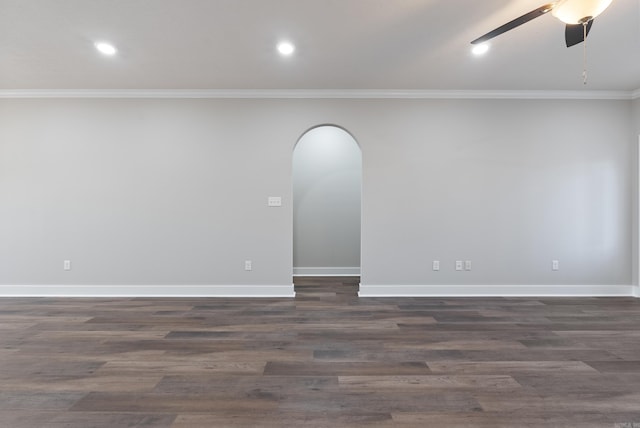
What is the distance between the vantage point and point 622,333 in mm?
3094

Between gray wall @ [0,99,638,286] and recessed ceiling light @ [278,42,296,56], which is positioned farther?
gray wall @ [0,99,638,286]

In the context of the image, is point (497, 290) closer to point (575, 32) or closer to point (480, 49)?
point (480, 49)

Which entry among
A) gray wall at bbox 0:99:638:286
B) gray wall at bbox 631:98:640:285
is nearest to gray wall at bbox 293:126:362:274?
gray wall at bbox 0:99:638:286

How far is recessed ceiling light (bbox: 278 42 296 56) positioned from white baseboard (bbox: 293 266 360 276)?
3693mm

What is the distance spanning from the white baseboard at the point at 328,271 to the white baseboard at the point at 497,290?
1.53 m

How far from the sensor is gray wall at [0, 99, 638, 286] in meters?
4.48

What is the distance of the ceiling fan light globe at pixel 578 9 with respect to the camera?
76.0 inches

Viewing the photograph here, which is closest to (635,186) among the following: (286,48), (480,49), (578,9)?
(480,49)

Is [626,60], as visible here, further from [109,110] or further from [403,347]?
[109,110]

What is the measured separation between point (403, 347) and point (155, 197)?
3.57m

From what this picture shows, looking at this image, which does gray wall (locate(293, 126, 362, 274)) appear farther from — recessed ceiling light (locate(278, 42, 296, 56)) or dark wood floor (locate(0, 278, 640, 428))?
recessed ceiling light (locate(278, 42, 296, 56))

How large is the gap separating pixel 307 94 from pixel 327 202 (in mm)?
2114

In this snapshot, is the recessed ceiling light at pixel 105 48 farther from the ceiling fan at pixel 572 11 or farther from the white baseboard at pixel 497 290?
the white baseboard at pixel 497 290

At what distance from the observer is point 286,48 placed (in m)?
3.28
